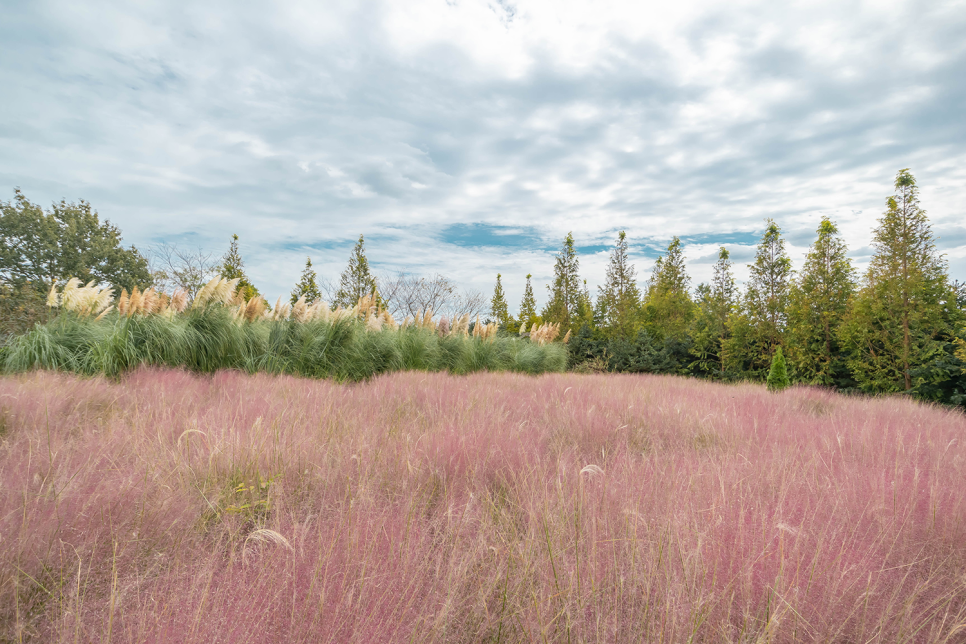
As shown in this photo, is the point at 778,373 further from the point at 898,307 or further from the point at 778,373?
the point at 898,307

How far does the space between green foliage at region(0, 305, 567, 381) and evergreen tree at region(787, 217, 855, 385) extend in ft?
25.1

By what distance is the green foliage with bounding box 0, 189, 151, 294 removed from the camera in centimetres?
2252

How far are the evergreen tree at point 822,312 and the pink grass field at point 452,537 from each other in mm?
7931

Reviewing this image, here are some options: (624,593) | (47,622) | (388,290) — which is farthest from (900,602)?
(388,290)

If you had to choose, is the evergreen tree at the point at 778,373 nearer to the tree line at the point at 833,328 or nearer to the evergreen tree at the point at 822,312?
the tree line at the point at 833,328

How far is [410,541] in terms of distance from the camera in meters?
1.34

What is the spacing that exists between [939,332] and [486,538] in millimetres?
10418

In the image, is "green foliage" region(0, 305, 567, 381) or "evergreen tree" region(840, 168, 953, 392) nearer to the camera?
"green foliage" region(0, 305, 567, 381)

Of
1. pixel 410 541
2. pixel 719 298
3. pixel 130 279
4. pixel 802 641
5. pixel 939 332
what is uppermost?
pixel 130 279

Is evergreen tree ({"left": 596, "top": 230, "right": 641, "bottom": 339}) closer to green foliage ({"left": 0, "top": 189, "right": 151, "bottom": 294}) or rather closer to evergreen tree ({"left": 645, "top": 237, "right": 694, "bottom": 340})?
evergreen tree ({"left": 645, "top": 237, "right": 694, "bottom": 340})

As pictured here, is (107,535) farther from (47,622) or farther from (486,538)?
(486,538)

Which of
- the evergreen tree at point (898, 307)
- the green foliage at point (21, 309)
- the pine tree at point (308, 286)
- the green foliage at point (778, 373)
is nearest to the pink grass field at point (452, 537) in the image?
the green foliage at point (778, 373)

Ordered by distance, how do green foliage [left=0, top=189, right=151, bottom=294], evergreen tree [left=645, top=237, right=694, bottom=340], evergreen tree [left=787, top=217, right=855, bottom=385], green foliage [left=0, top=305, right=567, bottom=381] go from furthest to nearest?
green foliage [left=0, top=189, right=151, bottom=294], evergreen tree [left=645, top=237, right=694, bottom=340], evergreen tree [left=787, top=217, right=855, bottom=385], green foliage [left=0, top=305, right=567, bottom=381]

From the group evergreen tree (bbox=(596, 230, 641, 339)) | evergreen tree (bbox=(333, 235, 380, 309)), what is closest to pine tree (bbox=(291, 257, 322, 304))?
evergreen tree (bbox=(333, 235, 380, 309))
